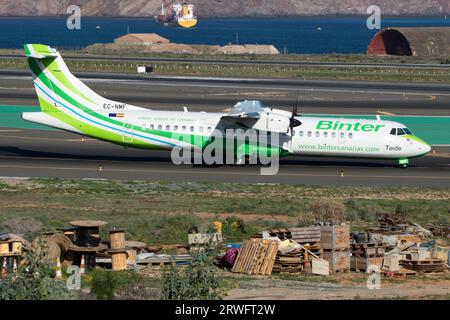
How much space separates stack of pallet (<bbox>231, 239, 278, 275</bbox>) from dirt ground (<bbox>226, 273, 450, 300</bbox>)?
0.66m

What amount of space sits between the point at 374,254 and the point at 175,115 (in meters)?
22.7

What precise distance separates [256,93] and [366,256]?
57650 millimetres

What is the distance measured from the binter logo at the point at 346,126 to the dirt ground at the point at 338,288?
21.1 meters

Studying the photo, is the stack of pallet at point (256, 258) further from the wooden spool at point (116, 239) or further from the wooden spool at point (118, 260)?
the wooden spool at point (116, 239)

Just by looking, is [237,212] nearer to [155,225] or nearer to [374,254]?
[155,225]

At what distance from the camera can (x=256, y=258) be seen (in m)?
33.7

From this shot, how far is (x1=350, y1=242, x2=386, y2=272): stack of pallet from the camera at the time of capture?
34.3 meters

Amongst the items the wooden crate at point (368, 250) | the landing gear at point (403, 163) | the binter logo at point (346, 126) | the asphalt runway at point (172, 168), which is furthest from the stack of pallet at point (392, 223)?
the landing gear at point (403, 163)

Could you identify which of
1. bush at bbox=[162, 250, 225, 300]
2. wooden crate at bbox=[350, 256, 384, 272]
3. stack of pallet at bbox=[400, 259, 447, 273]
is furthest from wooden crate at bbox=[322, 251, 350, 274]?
bush at bbox=[162, 250, 225, 300]

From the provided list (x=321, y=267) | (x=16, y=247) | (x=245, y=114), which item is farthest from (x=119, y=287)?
(x=245, y=114)

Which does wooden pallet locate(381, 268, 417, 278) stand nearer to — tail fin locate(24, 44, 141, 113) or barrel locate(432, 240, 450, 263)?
barrel locate(432, 240, 450, 263)

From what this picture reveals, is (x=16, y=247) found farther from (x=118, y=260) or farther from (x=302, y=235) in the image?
(x=302, y=235)

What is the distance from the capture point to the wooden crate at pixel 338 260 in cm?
3412

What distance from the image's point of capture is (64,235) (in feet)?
113
